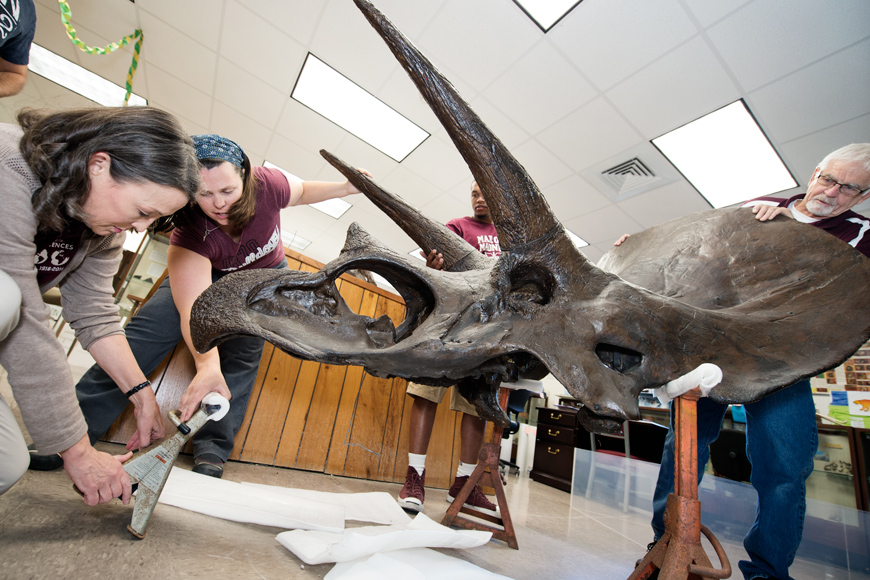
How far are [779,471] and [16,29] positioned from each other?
345 cm

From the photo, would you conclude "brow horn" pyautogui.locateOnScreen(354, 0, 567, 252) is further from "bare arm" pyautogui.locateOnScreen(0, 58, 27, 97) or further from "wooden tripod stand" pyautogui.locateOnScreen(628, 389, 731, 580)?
"bare arm" pyautogui.locateOnScreen(0, 58, 27, 97)

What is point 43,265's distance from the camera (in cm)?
122

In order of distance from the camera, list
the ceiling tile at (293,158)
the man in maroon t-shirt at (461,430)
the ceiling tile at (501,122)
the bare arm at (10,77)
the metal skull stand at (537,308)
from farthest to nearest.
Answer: the ceiling tile at (293,158), the ceiling tile at (501,122), the man in maroon t-shirt at (461,430), the bare arm at (10,77), the metal skull stand at (537,308)

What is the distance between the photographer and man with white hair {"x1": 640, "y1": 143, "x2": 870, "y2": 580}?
150cm

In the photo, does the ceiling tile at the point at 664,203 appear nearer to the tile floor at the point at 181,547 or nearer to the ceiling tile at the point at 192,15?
the tile floor at the point at 181,547

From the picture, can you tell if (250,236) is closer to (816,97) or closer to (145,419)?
(145,419)

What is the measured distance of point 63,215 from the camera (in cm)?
111

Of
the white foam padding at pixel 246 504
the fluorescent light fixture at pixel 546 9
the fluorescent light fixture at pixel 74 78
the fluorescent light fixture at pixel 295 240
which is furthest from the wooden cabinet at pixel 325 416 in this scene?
the fluorescent light fixture at pixel 295 240

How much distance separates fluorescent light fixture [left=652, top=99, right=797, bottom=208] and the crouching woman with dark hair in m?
5.01

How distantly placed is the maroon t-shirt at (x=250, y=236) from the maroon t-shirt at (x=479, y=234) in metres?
1.16

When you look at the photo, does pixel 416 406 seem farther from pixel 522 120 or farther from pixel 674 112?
pixel 674 112

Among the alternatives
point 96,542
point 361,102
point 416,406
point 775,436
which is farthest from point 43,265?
point 361,102

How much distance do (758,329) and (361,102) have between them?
4982mm

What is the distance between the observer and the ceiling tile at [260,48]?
162 inches
